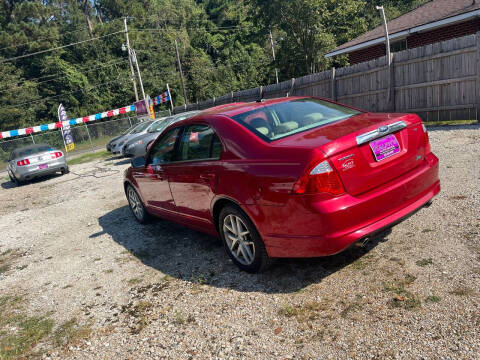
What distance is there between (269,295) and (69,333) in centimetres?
184

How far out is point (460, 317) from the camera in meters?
2.65

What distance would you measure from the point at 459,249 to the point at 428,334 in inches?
52.3

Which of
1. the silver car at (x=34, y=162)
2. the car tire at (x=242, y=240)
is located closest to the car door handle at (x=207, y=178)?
the car tire at (x=242, y=240)

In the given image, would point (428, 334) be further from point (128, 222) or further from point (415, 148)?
point (128, 222)

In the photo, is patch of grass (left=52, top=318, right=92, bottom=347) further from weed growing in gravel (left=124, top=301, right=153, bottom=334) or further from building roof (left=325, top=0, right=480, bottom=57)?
building roof (left=325, top=0, right=480, bottom=57)

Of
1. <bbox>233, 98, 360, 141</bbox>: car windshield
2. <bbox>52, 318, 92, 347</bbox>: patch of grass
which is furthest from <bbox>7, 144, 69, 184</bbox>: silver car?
<bbox>233, 98, 360, 141</bbox>: car windshield

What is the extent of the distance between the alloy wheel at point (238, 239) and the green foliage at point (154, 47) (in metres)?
28.7

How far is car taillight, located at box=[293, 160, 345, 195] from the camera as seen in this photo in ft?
9.68

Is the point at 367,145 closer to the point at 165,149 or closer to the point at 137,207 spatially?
the point at 165,149

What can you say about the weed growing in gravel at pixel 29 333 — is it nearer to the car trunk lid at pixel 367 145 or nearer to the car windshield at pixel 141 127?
the car trunk lid at pixel 367 145

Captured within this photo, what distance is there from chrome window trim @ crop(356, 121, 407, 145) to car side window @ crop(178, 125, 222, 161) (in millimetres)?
1369

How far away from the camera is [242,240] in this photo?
148 inches

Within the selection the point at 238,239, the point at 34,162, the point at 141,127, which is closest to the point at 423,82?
the point at 238,239

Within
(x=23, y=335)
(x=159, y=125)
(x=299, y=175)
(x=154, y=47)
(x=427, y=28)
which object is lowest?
(x=23, y=335)
